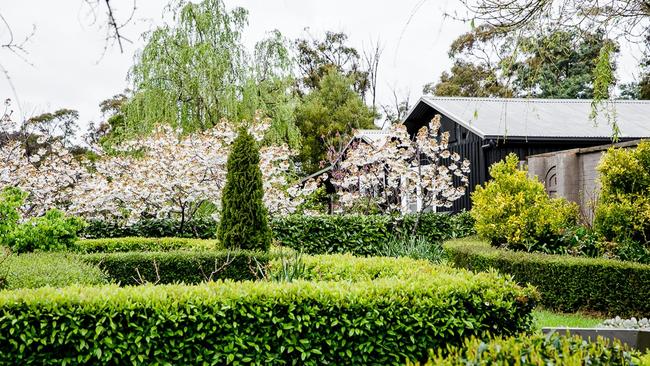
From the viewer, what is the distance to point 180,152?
13.5m

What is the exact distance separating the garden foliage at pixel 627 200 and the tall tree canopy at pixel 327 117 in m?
18.8

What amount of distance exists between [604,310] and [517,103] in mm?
12630

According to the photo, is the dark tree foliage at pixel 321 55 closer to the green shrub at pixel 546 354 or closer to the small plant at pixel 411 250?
the small plant at pixel 411 250

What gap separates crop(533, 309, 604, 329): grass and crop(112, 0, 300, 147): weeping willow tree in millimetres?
10771

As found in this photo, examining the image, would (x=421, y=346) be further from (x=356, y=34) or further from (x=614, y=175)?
(x=356, y=34)

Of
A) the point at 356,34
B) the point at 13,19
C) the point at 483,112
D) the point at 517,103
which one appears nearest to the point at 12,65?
the point at 13,19

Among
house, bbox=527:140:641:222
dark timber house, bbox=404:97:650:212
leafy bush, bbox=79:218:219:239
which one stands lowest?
leafy bush, bbox=79:218:219:239

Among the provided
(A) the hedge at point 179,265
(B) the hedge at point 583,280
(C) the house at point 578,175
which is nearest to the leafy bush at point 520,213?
(C) the house at point 578,175

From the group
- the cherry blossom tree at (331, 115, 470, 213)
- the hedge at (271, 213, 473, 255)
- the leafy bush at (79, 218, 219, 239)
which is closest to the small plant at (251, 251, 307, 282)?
the hedge at (271, 213, 473, 255)

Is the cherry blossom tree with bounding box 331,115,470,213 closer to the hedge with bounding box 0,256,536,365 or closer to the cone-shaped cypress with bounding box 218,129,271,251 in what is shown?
the cone-shaped cypress with bounding box 218,129,271,251

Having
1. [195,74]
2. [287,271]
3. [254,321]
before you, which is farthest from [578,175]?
[195,74]

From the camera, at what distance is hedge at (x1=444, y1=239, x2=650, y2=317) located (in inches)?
293

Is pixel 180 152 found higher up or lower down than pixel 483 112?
lower down

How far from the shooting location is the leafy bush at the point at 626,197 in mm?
8445
